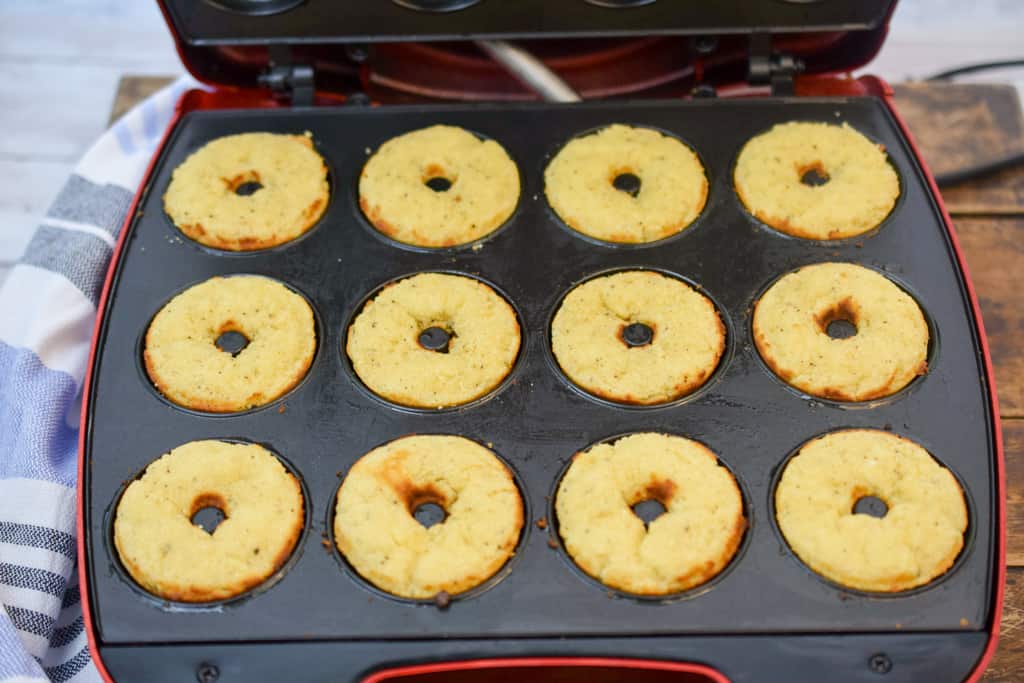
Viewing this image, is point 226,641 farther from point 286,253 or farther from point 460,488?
point 286,253

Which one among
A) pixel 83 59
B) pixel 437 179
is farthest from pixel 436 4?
pixel 83 59

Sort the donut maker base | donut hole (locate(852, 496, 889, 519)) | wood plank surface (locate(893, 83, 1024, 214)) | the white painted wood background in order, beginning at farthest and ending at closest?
the white painted wood background, wood plank surface (locate(893, 83, 1024, 214)), donut hole (locate(852, 496, 889, 519)), the donut maker base

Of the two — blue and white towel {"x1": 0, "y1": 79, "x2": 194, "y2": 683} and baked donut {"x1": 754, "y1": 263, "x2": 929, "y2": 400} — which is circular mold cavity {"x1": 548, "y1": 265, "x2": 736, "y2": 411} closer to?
baked donut {"x1": 754, "y1": 263, "x2": 929, "y2": 400}

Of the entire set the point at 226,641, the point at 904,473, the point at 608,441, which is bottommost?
the point at 226,641

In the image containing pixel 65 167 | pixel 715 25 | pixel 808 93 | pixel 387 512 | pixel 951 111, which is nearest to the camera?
pixel 387 512

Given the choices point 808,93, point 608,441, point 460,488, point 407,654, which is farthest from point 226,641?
point 808,93

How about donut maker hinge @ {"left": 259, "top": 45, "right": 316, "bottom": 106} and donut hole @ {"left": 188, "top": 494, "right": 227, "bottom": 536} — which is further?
donut maker hinge @ {"left": 259, "top": 45, "right": 316, "bottom": 106}

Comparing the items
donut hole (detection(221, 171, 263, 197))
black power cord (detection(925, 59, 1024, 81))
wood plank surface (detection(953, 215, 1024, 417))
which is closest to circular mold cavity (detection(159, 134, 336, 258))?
donut hole (detection(221, 171, 263, 197))

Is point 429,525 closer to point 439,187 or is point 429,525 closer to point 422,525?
point 422,525
